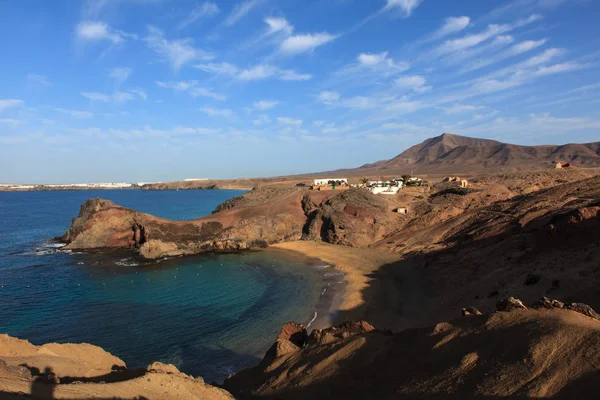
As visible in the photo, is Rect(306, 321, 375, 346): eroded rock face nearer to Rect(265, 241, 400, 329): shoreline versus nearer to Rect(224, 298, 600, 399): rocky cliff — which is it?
Rect(224, 298, 600, 399): rocky cliff

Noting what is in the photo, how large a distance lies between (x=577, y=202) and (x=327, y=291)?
22611mm

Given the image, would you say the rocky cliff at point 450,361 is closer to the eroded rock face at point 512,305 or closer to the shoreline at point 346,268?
the eroded rock face at point 512,305

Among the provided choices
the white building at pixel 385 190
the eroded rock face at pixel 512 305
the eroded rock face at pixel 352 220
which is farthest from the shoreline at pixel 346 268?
the white building at pixel 385 190

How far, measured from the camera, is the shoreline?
23.8 metres

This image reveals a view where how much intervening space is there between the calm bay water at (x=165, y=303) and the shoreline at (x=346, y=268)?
156cm

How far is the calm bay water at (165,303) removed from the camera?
65.9 ft

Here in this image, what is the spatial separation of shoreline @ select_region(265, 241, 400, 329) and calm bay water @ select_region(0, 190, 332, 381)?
156cm

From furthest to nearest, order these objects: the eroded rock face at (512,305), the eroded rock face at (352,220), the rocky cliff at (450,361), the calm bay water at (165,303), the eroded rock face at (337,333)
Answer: the eroded rock face at (352,220) → the calm bay water at (165,303) → the eroded rock face at (337,333) → the eroded rock face at (512,305) → the rocky cliff at (450,361)

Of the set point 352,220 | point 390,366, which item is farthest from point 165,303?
point 352,220

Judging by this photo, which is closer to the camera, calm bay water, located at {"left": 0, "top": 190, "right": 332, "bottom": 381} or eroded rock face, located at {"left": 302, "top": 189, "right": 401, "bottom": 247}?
calm bay water, located at {"left": 0, "top": 190, "right": 332, "bottom": 381}

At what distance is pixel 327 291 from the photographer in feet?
94.3

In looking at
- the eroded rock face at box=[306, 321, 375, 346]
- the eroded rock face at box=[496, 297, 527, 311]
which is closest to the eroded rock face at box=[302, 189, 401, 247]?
the eroded rock face at box=[306, 321, 375, 346]

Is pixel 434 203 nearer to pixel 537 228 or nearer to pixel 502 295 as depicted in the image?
pixel 537 228

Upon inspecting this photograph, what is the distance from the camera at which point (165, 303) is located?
2725 cm
